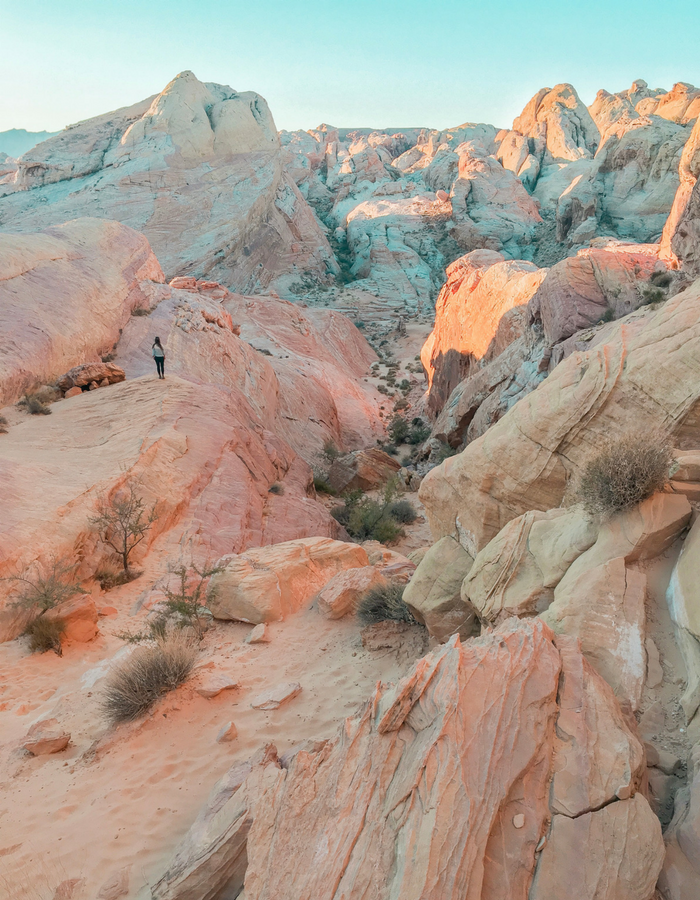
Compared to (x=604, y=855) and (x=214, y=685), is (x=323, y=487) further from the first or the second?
(x=604, y=855)

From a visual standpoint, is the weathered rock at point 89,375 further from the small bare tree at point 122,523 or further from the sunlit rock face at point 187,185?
the sunlit rock face at point 187,185

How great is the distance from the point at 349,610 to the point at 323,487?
1053cm

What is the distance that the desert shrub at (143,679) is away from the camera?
552cm

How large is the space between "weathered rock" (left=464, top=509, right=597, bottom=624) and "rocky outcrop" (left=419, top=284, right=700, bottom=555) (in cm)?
74

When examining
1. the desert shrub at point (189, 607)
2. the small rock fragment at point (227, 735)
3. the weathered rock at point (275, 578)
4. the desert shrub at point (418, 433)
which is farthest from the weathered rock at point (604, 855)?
the desert shrub at point (418, 433)

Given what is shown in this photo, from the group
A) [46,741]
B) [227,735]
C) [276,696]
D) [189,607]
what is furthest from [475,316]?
[46,741]

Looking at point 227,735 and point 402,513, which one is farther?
point 402,513

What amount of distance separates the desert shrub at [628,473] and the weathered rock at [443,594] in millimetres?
1936

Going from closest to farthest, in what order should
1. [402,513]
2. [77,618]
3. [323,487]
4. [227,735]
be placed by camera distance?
[227,735], [77,618], [402,513], [323,487]

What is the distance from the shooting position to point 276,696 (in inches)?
223

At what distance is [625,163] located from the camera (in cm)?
4266

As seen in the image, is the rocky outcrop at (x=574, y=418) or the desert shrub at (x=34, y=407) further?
the desert shrub at (x=34, y=407)

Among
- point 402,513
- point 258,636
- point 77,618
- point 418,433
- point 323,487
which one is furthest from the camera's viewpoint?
point 418,433

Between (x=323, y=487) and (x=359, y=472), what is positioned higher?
(x=359, y=472)
